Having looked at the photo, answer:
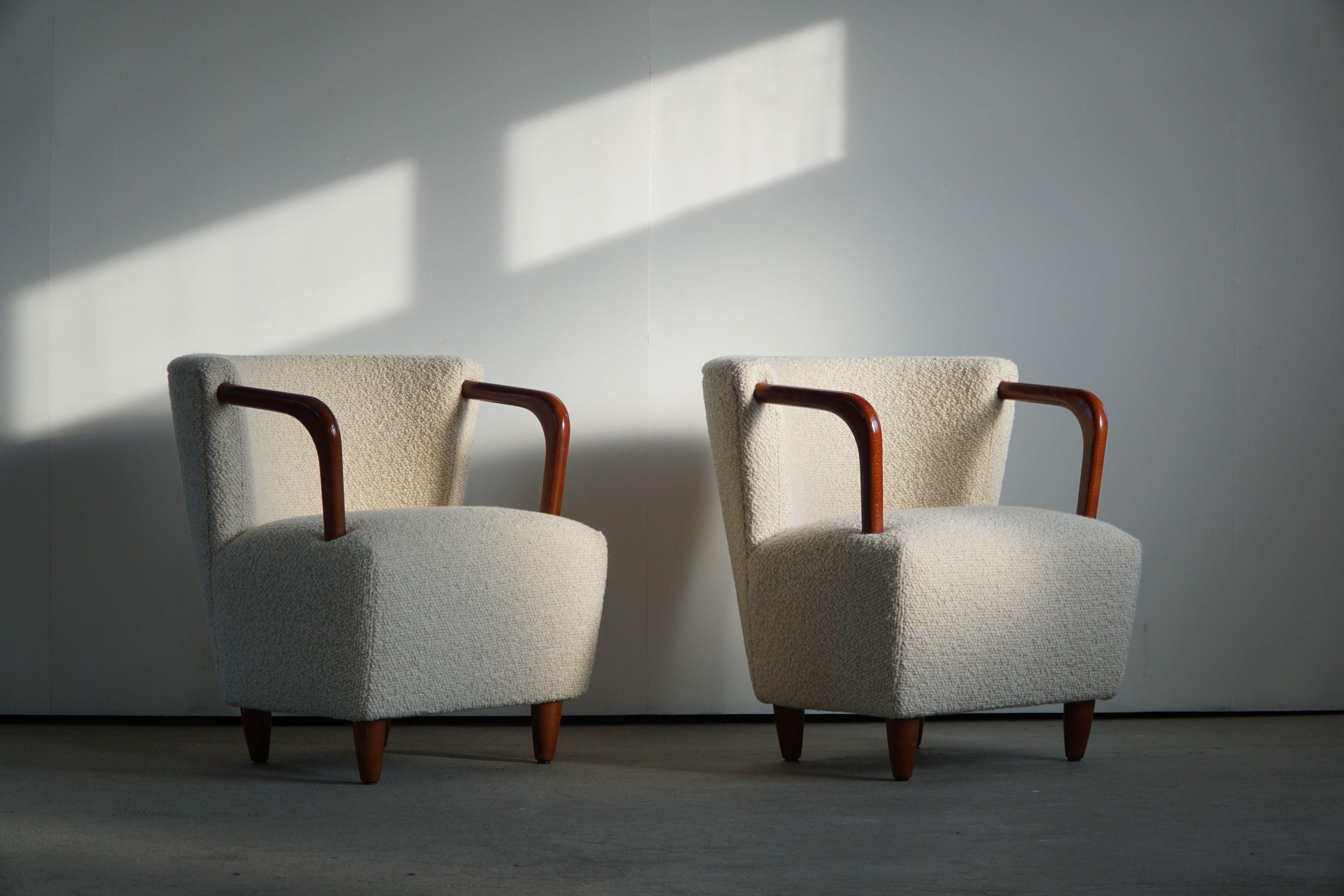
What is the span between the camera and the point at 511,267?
8.95ft

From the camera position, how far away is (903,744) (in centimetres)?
199

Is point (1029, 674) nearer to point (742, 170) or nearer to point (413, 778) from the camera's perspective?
point (413, 778)

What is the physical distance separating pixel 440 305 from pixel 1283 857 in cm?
196

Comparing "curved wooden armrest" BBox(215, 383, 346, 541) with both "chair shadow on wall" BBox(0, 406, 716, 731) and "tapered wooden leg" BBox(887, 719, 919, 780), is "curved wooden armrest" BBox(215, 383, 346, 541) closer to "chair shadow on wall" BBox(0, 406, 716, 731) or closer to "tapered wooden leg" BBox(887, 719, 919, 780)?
"chair shadow on wall" BBox(0, 406, 716, 731)

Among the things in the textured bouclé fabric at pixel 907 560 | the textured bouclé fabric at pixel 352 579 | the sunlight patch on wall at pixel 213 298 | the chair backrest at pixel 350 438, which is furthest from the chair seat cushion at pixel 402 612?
the sunlight patch on wall at pixel 213 298

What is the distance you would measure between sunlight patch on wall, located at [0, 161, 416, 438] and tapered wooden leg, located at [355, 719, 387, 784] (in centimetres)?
108

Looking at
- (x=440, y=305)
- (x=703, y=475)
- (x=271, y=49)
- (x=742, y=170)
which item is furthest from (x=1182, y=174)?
(x=271, y=49)

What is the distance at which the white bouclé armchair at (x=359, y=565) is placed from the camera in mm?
1886

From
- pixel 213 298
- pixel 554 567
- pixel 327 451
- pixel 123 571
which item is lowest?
pixel 123 571

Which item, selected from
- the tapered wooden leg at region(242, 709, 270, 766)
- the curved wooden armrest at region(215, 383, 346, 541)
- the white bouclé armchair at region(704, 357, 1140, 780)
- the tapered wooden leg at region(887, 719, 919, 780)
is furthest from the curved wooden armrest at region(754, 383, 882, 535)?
the tapered wooden leg at region(242, 709, 270, 766)

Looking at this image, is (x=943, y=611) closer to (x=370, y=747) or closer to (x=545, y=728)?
(x=545, y=728)

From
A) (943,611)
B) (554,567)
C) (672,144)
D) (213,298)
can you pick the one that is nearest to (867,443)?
(943,611)

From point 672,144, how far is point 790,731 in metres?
1.36

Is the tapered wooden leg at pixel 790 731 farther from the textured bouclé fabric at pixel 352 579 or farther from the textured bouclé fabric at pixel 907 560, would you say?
the textured bouclé fabric at pixel 352 579
